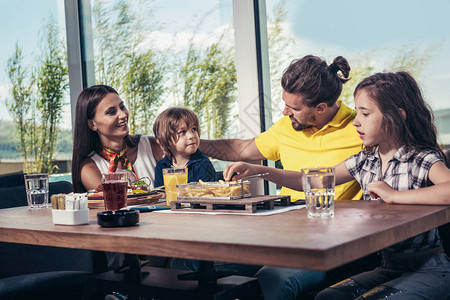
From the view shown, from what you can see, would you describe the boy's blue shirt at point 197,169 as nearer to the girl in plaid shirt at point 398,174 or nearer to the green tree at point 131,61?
the girl in plaid shirt at point 398,174

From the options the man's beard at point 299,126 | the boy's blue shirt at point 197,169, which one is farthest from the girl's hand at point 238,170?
the boy's blue shirt at point 197,169

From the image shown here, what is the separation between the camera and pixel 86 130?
290 centimetres

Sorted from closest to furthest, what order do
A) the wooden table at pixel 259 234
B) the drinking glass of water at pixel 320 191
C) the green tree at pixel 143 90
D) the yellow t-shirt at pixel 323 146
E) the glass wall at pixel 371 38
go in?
the wooden table at pixel 259 234 → the drinking glass of water at pixel 320 191 → the yellow t-shirt at pixel 323 146 → the glass wall at pixel 371 38 → the green tree at pixel 143 90

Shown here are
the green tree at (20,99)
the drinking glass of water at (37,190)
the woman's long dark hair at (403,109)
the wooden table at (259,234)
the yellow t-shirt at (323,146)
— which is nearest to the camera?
the wooden table at (259,234)

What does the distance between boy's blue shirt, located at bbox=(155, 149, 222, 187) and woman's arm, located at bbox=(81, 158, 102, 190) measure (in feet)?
1.03

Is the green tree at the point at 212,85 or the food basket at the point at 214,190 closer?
the food basket at the point at 214,190

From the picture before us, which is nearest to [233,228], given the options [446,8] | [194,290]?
[194,290]

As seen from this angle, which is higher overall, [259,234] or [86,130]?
[86,130]

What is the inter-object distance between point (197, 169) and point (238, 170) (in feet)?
2.42

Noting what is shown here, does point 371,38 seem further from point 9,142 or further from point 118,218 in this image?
point 9,142

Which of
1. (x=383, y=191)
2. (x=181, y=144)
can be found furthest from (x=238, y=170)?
(x=181, y=144)

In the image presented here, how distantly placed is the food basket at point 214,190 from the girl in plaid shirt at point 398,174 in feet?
0.70

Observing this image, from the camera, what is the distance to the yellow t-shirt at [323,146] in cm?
232

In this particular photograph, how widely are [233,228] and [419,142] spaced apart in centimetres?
91
